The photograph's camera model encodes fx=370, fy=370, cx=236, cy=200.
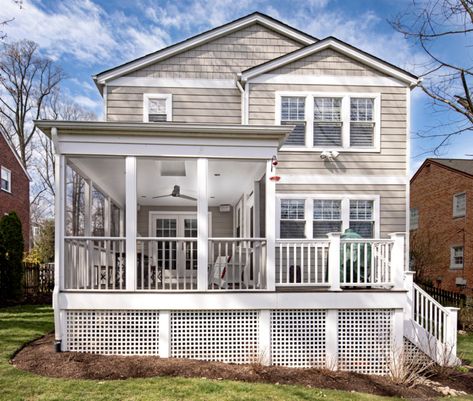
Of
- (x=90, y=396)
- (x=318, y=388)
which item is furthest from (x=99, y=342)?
(x=318, y=388)

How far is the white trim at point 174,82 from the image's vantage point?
9250 mm

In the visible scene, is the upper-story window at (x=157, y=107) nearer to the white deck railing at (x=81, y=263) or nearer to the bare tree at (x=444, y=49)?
the white deck railing at (x=81, y=263)

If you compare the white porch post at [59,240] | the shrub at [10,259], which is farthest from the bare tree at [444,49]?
the shrub at [10,259]

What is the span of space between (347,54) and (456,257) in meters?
12.1

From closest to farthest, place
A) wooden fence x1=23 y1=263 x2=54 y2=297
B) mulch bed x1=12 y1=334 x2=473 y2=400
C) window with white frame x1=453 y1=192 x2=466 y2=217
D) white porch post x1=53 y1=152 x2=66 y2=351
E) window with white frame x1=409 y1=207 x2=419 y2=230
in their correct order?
mulch bed x1=12 y1=334 x2=473 y2=400 → white porch post x1=53 y1=152 x2=66 y2=351 → wooden fence x1=23 y1=263 x2=54 y2=297 → window with white frame x1=453 y1=192 x2=466 y2=217 → window with white frame x1=409 y1=207 x2=419 y2=230

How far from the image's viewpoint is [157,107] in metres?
9.28

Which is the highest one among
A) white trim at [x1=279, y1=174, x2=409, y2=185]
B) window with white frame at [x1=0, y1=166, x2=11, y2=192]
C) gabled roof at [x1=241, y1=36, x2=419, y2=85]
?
gabled roof at [x1=241, y1=36, x2=419, y2=85]

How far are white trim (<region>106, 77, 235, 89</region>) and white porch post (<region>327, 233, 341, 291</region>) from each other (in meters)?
5.07

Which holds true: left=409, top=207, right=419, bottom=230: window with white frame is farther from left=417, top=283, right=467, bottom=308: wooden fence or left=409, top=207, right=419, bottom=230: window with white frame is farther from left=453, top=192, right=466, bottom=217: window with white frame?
left=417, top=283, right=467, bottom=308: wooden fence

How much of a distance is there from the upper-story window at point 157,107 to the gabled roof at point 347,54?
2.02 metres

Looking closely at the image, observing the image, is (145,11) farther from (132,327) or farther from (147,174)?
(132,327)

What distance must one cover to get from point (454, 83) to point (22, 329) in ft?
42.2

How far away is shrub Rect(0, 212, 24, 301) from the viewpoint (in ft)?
37.1

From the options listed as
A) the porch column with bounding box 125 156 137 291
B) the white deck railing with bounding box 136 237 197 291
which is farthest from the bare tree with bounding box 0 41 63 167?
the porch column with bounding box 125 156 137 291
